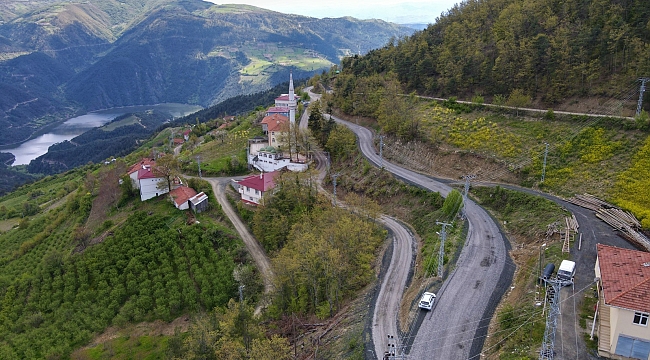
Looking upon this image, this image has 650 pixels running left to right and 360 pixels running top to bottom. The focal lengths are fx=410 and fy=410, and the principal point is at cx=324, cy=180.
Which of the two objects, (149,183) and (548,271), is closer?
(548,271)

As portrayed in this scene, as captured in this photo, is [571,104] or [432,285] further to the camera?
[571,104]

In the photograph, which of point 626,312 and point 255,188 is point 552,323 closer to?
point 626,312

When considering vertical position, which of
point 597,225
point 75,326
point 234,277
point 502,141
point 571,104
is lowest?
point 75,326

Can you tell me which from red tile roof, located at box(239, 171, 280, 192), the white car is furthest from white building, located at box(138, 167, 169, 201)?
the white car

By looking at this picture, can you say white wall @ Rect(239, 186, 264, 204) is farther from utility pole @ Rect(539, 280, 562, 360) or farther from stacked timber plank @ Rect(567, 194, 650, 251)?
utility pole @ Rect(539, 280, 562, 360)

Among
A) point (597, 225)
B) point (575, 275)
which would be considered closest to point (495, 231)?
point (597, 225)

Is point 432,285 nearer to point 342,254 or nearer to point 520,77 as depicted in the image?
point 342,254

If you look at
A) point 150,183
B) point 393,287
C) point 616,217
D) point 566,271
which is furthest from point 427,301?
point 150,183
